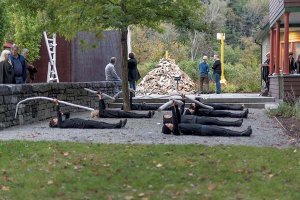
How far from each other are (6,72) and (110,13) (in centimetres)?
303

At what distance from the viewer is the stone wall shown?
12.6 meters

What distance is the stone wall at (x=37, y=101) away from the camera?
12594 millimetres

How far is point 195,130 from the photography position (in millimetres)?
10977

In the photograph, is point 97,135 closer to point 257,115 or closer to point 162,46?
point 257,115

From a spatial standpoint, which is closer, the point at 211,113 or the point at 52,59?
the point at 211,113

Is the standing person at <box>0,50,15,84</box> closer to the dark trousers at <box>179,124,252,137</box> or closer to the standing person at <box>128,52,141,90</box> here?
the dark trousers at <box>179,124,252,137</box>

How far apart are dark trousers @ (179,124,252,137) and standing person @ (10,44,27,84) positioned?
5.51 m

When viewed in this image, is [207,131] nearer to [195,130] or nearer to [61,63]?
[195,130]

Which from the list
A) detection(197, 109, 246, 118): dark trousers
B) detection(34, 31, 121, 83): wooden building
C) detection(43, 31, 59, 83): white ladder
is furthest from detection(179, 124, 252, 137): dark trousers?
detection(34, 31, 121, 83): wooden building

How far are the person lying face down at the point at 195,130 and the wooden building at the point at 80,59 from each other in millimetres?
11399

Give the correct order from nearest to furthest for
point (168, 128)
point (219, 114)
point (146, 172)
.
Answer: point (146, 172) < point (168, 128) < point (219, 114)

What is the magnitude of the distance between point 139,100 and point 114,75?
53.5 inches

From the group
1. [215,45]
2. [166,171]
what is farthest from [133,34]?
[166,171]

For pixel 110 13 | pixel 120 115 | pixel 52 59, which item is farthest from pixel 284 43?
pixel 52 59
